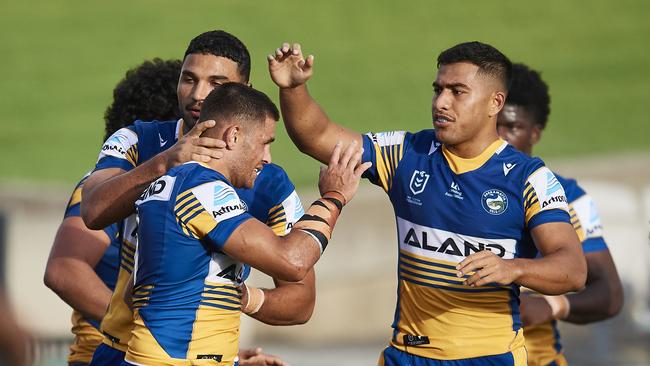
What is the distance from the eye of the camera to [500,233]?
5.65m

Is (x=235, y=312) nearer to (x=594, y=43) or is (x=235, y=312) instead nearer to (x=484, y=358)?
(x=484, y=358)

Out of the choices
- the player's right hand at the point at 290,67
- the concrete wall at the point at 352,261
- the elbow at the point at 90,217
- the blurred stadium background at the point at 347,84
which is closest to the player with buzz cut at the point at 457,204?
the player's right hand at the point at 290,67

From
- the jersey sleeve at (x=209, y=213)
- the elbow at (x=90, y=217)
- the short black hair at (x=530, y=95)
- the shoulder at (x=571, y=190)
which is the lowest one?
the jersey sleeve at (x=209, y=213)

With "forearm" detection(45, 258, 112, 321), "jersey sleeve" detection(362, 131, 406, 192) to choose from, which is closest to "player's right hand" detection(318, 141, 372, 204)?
"jersey sleeve" detection(362, 131, 406, 192)

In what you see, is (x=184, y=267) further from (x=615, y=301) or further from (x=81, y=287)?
(x=615, y=301)

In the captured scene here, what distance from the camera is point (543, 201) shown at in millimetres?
5562

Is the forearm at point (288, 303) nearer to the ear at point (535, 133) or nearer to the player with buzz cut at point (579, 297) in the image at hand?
the player with buzz cut at point (579, 297)

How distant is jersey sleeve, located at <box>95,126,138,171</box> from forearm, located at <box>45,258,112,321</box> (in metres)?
0.64

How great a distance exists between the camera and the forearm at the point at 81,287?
5926 millimetres

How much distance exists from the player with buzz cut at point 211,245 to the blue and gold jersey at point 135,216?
1.36 ft

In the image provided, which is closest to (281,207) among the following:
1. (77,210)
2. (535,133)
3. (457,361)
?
(457,361)

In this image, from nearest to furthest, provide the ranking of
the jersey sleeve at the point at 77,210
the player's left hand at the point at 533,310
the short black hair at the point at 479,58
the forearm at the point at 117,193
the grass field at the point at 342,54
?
the forearm at the point at 117,193, the short black hair at the point at 479,58, the jersey sleeve at the point at 77,210, the player's left hand at the point at 533,310, the grass field at the point at 342,54

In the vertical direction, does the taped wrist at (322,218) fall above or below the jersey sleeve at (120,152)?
below

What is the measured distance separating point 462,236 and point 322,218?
0.99 m
